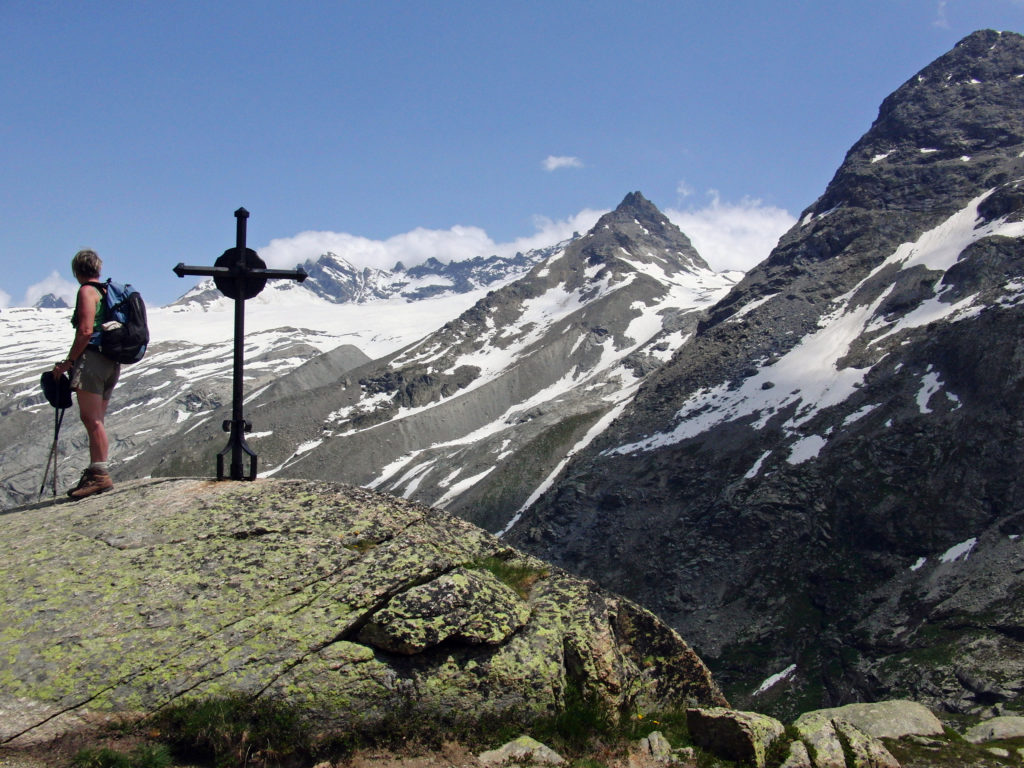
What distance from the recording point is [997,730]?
1828 cm

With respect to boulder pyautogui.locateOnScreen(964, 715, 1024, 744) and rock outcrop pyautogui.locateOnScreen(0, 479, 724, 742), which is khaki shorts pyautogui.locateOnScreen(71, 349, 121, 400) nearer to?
rock outcrop pyautogui.locateOnScreen(0, 479, 724, 742)

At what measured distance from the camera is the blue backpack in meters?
11.0

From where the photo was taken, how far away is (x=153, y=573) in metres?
9.35

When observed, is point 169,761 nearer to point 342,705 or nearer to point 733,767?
point 342,705

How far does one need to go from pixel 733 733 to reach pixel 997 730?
13.4 m

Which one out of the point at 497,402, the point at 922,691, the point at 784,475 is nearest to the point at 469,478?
the point at 497,402

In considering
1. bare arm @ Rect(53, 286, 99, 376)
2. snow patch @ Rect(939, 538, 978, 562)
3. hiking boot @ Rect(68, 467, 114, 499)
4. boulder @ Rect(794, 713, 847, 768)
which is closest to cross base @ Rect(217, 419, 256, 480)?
hiking boot @ Rect(68, 467, 114, 499)

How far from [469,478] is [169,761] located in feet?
475

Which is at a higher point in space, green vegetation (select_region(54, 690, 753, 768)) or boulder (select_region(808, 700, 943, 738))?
green vegetation (select_region(54, 690, 753, 768))

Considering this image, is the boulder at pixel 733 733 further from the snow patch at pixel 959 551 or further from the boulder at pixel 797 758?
the snow patch at pixel 959 551

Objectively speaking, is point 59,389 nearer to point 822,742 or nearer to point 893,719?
point 822,742

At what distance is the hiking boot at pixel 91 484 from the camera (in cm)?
1138

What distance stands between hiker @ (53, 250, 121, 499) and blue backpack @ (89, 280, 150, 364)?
0.29 feet

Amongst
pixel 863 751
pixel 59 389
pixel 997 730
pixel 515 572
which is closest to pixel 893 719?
pixel 997 730
